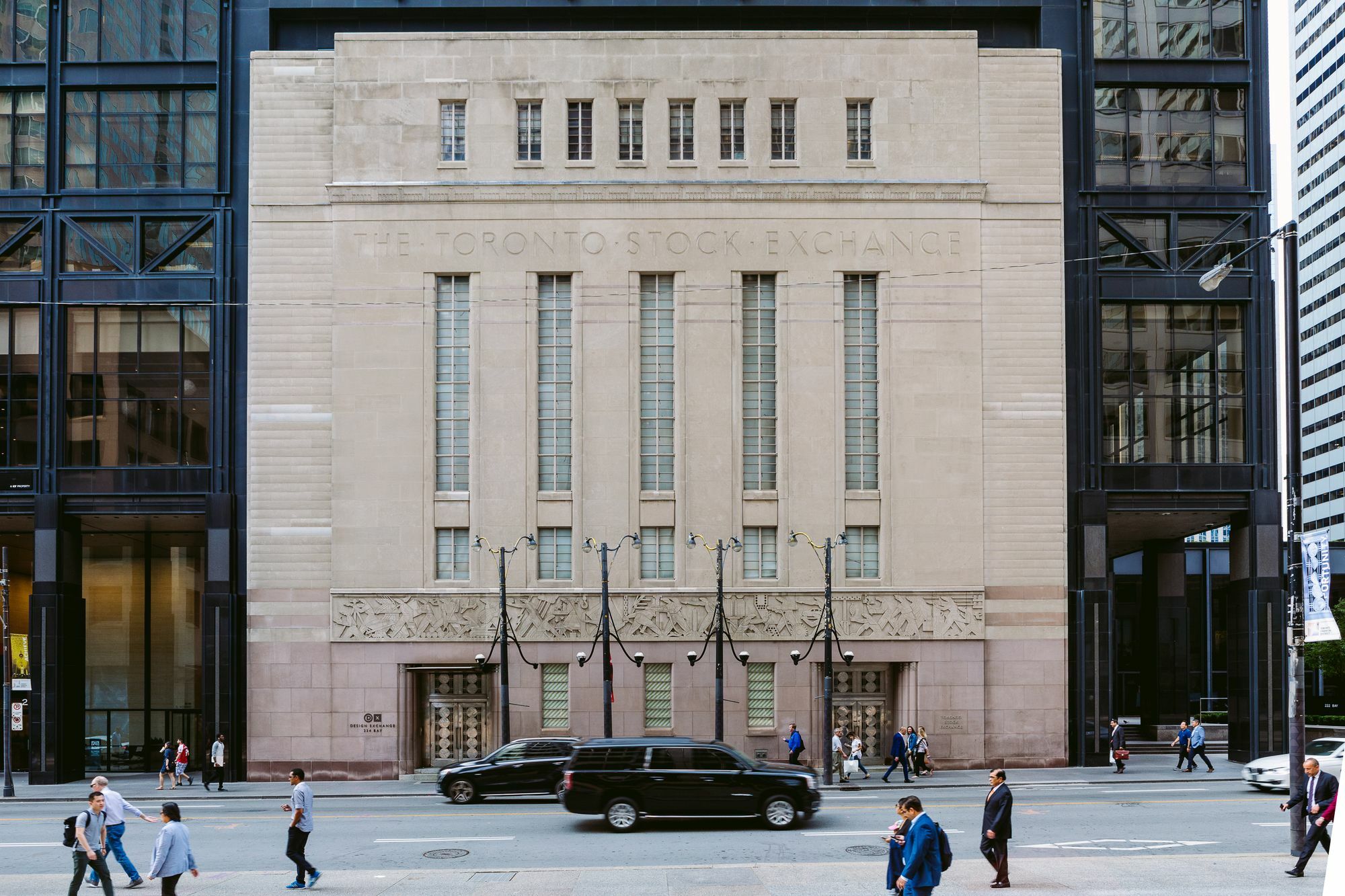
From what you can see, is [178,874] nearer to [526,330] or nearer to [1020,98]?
[526,330]

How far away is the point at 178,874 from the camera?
60.2 ft

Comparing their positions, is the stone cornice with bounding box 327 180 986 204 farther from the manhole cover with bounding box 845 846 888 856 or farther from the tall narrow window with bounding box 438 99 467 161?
the manhole cover with bounding box 845 846 888 856

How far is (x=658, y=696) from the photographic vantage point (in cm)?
4250

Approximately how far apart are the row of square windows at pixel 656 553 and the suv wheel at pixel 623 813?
1691 centimetres

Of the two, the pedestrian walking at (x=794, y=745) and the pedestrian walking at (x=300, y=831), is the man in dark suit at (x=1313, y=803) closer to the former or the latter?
the pedestrian walking at (x=300, y=831)

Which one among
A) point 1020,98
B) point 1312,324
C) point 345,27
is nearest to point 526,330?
point 345,27

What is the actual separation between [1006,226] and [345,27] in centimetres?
2358

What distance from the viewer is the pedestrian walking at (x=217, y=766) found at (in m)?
39.0

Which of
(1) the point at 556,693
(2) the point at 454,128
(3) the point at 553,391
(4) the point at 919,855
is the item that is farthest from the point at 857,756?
(4) the point at 919,855

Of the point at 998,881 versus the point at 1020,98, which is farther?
the point at 1020,98

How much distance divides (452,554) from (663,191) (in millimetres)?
13824

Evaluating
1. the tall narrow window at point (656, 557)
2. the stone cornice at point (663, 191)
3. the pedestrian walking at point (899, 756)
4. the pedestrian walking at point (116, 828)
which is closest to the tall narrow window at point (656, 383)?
the tall narrow window at point (656, 557)

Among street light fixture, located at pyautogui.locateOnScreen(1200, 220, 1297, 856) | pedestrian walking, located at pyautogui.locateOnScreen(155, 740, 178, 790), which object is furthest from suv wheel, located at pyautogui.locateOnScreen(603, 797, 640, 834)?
pedestrian walking, located at pyautogui.locateOnScreen(155, 740, 178, 790)

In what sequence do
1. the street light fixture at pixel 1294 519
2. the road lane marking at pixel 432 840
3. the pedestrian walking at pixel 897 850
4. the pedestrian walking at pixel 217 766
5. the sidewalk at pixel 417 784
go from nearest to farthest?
the pedestrian walking at pixel 897 850 < the street light fixture at pixel 1294 519 < the road lane marking at pixel 432 840 < the sidewalk at pixel 417 784 < the pedestrian walking at pixel 217 766
